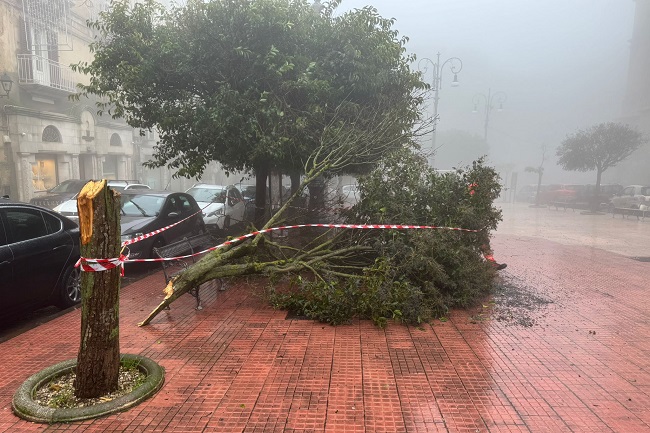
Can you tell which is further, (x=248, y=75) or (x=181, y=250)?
(x=248, y=75)

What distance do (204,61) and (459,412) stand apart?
7149 mm

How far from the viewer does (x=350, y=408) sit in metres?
3.30

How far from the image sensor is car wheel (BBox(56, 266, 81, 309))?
18.0 ft

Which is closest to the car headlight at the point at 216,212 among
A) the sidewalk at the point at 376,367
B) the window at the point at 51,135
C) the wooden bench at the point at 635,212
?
the sidewalk at the point at 376,367

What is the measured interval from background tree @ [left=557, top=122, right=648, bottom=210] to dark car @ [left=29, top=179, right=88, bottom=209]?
2602 cm

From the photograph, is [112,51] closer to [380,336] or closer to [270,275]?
[270,275]

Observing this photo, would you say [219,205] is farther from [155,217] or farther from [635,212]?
[635,212]

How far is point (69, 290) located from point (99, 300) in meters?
2.83

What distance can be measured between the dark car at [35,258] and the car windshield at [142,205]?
2.75 metres

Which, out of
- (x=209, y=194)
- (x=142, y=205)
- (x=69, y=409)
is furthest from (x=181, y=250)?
(x=209, y=194)

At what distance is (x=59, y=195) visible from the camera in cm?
1589

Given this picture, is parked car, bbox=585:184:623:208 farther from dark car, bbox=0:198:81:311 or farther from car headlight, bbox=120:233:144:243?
dark car, bbox=0:198:81:311

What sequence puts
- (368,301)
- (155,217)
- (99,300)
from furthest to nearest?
(155,217) → (368,301) → (99,300)

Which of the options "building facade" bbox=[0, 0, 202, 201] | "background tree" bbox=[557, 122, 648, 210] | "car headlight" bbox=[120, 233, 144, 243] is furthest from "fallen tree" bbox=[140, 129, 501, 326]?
"background tree" bbox=[557, 122, 648, 210]
